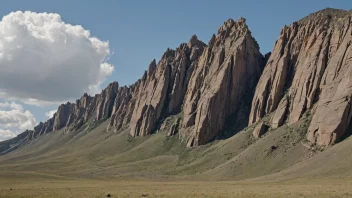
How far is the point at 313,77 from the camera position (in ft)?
474

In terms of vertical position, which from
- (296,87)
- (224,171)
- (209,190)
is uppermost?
(296,87)

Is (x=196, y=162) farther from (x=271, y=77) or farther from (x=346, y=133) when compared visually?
(x=346, y=133)

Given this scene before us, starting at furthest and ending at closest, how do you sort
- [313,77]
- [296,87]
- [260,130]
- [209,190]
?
[260,130] < [296,87] < [313,77] < [209,190]

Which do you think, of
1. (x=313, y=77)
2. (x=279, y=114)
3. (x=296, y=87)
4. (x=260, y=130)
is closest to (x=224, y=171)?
(x=260, y=130)

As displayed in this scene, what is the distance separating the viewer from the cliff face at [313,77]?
119 meters

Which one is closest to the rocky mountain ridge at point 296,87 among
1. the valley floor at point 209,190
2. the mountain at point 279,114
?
the mountain at point 279,114

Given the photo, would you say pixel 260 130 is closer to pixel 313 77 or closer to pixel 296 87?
pixel 296 87

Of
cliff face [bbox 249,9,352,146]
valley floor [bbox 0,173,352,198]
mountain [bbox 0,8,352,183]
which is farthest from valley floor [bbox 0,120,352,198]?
cliff face [bbox 249,9,352,146]

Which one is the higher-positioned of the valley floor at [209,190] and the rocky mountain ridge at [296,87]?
the rocky mountain ridge at [296,87]

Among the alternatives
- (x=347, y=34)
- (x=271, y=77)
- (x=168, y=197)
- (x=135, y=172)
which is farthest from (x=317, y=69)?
(x=168, y=197)

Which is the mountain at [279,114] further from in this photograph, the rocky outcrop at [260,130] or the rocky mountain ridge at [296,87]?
the rocky outcrop at [260,130]

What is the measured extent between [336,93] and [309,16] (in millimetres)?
72577

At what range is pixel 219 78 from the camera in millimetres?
198250

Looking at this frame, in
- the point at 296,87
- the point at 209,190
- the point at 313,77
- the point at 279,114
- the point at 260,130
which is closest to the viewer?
the point at 209,190
